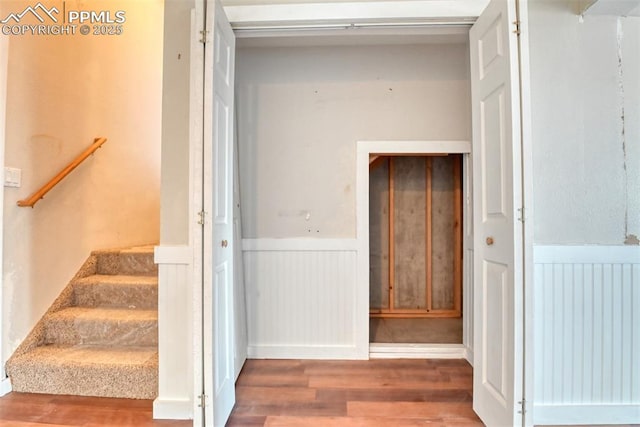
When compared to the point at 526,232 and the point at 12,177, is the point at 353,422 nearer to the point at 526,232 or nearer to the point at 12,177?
the point at 526,232

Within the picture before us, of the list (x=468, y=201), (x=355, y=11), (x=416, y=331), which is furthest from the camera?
(x=416, y=331)

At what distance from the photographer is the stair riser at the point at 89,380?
1869 mm

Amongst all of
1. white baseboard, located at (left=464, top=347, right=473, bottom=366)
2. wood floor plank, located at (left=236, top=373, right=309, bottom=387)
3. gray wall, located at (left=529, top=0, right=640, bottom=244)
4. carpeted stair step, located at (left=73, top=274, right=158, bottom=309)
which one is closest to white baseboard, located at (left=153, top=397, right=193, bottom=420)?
wood floor plank, located at (left=236, top=373, right=309, bottom=387)

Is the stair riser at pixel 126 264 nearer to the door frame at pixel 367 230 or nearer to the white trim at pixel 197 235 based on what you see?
the white trim at pixel 197 235

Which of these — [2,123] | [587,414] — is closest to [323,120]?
[2,123]

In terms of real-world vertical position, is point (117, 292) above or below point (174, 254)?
below

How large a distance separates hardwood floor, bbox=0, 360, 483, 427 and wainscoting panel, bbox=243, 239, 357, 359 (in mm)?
228

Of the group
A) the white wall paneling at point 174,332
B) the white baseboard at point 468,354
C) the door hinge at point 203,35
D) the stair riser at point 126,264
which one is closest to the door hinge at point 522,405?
the white baseboard at point 468,354

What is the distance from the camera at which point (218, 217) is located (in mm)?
1604

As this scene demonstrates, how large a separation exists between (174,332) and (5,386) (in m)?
1.21

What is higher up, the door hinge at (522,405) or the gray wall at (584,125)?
the gray wall at (584,125)

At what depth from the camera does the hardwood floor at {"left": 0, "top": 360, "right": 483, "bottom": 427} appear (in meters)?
1.71

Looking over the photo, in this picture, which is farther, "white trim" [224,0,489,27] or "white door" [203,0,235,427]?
"white trim" [224,0,489,27]

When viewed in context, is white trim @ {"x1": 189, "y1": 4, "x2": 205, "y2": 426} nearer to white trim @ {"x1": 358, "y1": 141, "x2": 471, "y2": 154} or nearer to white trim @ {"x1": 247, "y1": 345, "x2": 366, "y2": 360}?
white trim @ {"x1": 247, "y1": 345, "x2": 366, "y2": 360}
